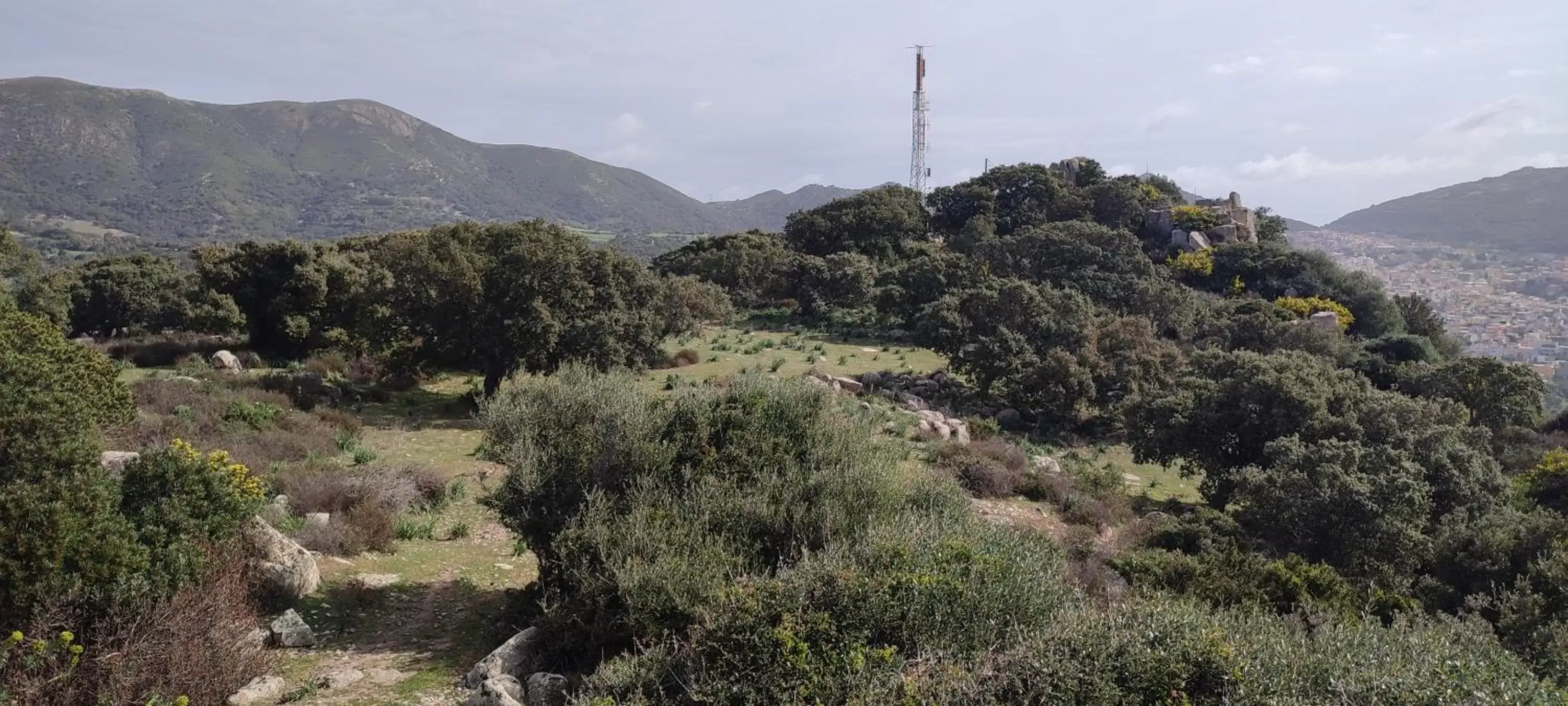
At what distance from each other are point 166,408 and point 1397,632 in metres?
19.2

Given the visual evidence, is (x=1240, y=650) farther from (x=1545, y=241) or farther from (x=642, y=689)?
(x=1545, y=241)

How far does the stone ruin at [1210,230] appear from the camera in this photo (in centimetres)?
5075

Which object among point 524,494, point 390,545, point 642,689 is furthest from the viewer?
point 390,545

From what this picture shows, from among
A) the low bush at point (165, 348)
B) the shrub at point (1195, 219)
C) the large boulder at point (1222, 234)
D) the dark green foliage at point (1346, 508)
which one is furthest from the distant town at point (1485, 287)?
the low bush at point (165, 348)

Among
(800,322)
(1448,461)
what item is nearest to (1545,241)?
(800,322)

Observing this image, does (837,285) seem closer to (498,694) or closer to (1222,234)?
(1222,234)

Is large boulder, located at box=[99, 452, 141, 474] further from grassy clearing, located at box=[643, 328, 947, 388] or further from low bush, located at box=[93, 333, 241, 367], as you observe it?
grassy clearing, located at box=[643, 328, 947, 388]

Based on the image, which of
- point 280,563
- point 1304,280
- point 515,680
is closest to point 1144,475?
point 515,680

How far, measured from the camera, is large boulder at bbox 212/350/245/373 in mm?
21781

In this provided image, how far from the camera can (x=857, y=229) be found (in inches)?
2108

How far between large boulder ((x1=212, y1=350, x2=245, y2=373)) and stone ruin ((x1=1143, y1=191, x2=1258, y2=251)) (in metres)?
49.1

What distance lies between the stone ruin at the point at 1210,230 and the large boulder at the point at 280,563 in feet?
168

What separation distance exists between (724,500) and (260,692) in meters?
4.42

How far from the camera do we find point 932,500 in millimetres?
9391
